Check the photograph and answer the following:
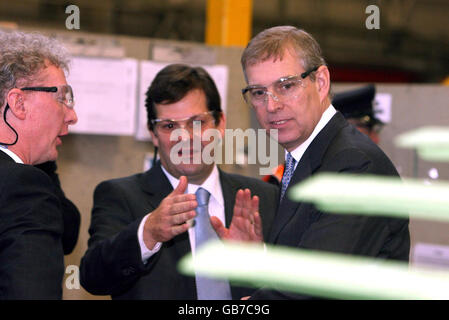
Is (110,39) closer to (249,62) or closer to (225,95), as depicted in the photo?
(225,95)

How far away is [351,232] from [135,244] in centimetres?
60

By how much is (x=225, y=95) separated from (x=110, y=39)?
0.49 meters

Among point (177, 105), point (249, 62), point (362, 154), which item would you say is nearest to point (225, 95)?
point (177, 105)

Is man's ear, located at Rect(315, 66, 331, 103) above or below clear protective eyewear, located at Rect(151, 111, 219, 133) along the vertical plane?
above

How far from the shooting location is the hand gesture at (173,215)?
140cm

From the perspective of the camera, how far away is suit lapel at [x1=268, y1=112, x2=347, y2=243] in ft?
4.37

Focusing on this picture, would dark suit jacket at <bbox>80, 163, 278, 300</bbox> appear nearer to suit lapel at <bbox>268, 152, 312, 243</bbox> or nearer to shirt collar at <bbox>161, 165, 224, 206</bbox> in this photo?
shirt collar at <bbox>161, 165, 224, 206</bbox>

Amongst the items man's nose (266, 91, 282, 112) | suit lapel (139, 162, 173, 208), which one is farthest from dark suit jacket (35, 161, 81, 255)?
man's nose (266, 91, 282, 112)

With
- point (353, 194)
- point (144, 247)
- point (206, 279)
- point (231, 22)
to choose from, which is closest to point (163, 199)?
point (144, 247)

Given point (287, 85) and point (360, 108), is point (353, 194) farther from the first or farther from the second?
point (360, 108)

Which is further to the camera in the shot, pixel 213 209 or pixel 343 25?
pixel 343 25

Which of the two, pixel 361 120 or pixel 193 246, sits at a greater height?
pixel 361 120

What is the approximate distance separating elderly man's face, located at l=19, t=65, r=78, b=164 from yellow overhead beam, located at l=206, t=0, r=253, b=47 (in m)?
1.34

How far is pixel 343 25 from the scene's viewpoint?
8227mm
